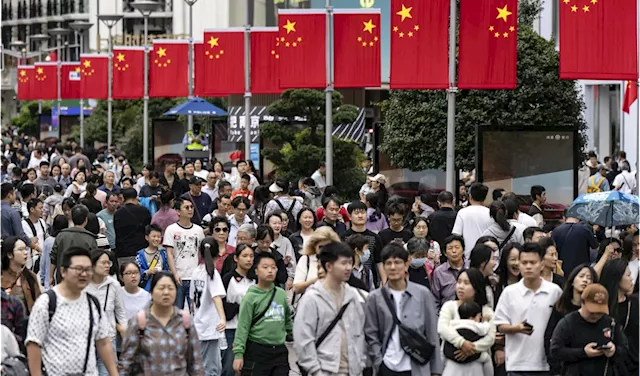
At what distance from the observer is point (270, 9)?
61.0 meters

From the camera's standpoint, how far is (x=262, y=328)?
1144 centimetres

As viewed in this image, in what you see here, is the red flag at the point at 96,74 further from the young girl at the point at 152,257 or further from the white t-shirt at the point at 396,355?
the white t-shirt at the point at 396,355

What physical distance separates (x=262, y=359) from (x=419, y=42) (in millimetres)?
10509

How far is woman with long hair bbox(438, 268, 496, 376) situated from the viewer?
1086 cm

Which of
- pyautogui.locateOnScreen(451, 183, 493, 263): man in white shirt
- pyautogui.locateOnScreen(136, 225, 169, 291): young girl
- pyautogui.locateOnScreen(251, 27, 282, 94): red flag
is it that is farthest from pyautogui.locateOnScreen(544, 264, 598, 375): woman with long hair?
pyautogui.locateOnScreen(251, 27, 282, 94): red flag

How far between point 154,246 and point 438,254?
2.86 metres

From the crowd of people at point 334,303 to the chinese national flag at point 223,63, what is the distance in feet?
54.4

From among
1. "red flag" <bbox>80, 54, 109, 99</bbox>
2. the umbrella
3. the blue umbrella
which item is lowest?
the umbrella

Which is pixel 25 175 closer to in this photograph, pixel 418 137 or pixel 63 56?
pixel 418 137

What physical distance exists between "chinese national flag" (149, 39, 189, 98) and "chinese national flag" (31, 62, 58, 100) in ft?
66.0

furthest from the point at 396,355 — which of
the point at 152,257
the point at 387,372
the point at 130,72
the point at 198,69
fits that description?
the point at 130,72

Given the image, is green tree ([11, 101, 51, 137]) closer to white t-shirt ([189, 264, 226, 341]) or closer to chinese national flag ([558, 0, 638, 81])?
chinese national flag ([558, 0, 638, 81])

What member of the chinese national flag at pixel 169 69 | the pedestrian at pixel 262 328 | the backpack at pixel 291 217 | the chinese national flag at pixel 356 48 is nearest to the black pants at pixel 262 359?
the pedestrian at pixel 262 328

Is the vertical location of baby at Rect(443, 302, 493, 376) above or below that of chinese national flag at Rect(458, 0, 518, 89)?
below
